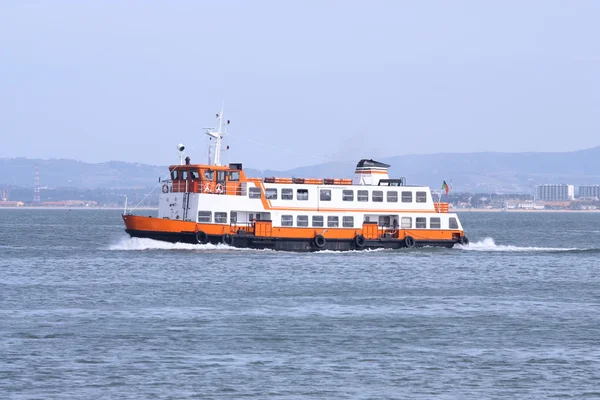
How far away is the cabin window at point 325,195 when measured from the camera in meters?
62.0

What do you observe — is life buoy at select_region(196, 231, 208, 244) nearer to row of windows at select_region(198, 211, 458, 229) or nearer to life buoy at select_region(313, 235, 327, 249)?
row of windows at select_region(198, 211, 458, 229)

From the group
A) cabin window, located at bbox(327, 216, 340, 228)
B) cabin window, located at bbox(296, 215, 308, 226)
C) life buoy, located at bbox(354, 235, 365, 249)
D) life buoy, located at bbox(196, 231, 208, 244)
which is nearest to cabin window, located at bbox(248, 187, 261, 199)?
cabin window, located at bbox(296, 215, 308, 226)

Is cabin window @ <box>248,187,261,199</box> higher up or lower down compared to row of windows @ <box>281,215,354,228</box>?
higher up

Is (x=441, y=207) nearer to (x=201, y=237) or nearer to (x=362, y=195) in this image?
(x=362, y=195)

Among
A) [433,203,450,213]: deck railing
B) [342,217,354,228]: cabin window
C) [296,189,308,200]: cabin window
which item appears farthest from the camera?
[433,203,450,213]: deck railing

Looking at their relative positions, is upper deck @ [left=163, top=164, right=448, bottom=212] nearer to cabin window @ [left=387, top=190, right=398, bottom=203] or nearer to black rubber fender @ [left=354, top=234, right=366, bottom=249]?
cabin window @ [left=387, top=190, right=398, bottom=203]

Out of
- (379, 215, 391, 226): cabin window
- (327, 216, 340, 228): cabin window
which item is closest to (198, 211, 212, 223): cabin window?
(327, 216, 340, 228): cabin window

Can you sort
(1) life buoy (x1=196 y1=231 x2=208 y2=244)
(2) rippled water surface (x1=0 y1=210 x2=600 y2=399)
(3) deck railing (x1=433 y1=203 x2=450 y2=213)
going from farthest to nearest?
(3) deck railing (x1=433 y1=203 x2=450 y2=213) < (1) life buoy (x1=196 y1=231 x2=208 y2=244) < (2) rippled water surface (x1=0 y1=210 x2=600 y2=399)

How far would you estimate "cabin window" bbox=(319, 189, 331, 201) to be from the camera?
6203cm

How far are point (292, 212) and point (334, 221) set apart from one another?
2.66 m

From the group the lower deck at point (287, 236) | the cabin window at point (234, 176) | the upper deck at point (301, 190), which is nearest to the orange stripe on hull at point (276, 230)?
the lower deck at point (287, 236)

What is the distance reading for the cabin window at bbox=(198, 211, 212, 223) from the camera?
2328 inches

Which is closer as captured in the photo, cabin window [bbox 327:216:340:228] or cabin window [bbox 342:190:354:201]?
cabin window [bbox 327:216:340:228]

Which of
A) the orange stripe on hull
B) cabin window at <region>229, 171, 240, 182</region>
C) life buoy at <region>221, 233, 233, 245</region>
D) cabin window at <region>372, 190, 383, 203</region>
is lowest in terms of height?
life buoy at <region>221, 233, 233, 245</region>
